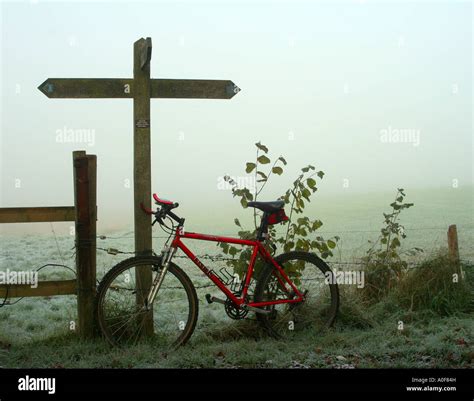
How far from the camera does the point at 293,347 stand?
5.81 meters

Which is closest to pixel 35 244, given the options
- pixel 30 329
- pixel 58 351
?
pixel 30 329

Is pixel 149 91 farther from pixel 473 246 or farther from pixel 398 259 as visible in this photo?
pixel 473 246

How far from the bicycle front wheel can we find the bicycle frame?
0.20 m

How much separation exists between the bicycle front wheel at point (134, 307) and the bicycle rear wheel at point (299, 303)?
0.75 metres

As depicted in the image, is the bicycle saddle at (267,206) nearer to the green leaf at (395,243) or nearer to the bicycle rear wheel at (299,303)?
the bicycle rear wheel at (299,303)

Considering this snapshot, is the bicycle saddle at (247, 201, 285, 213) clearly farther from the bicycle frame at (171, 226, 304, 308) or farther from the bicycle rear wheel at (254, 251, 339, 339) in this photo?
the bicycle rear wheel at (254, 251, 339, 339)

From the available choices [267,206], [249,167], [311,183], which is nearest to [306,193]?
[311,183]

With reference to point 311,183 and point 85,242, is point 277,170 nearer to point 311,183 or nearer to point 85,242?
point 311,183

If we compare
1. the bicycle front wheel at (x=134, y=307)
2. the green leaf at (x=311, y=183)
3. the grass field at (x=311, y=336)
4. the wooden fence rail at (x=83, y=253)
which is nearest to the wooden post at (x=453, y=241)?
the grass field at (x=311, y=336)

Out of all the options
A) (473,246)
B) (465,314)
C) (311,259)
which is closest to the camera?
(311,259)

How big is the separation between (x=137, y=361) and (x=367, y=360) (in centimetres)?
198

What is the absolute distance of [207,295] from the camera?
228 inches

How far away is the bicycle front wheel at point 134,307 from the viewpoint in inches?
223

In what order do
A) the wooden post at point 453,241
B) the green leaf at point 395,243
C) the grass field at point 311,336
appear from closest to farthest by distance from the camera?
1. the grass field at point 311,336
2. the green leaf at point 395,243
3. the wooden post at point 453,241
